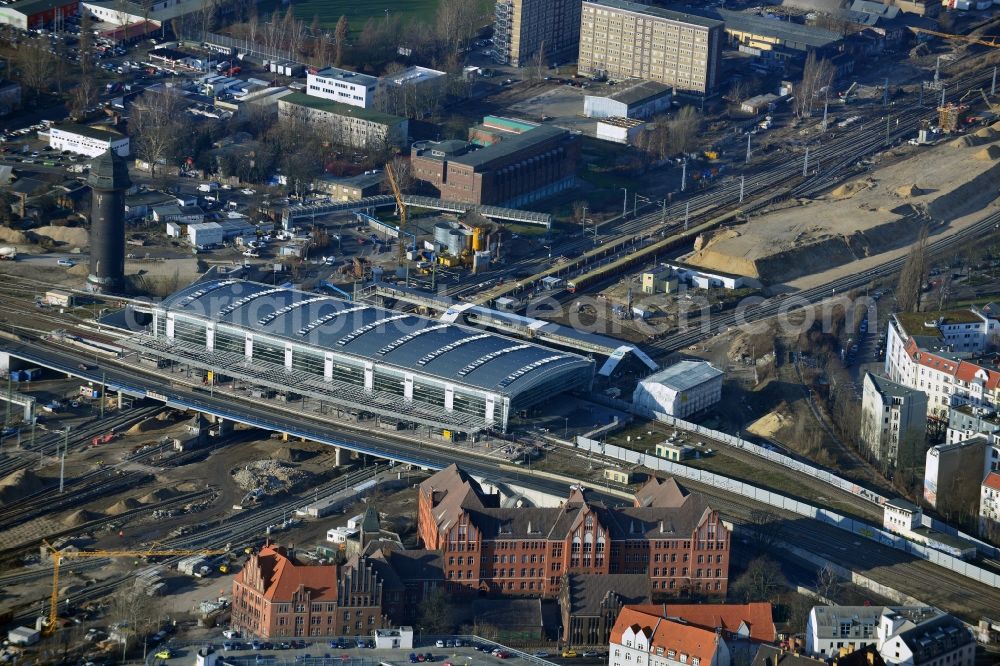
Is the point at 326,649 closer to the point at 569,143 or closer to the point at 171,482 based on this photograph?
the point at 171,482

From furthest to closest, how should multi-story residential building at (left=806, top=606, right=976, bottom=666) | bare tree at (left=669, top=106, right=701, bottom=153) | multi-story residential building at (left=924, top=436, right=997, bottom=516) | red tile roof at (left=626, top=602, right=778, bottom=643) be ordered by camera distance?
bare tree at (left=669, top=106, right=701, bottom=153), multi-story residential building at (left=924, top=436, right=997, bottom=516), red tile roof at (left=626, top=602, right=778, bottom=643), multi-story residential building at (left=806, top=606, right=976, bottom=666)

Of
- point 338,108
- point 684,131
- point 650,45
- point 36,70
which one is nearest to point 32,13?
point 36,70

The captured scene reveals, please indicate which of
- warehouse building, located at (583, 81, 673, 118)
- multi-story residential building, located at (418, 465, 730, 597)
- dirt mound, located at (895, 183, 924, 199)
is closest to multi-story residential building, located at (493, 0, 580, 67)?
warehouse building, located at (583, 81, 673, 118)

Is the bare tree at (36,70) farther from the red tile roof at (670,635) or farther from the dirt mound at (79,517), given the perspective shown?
the red tile roof at (670,635)

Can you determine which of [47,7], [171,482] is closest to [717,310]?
[171,482]

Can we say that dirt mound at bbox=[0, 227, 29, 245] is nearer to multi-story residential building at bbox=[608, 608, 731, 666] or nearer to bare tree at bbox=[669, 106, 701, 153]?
bare tree at bbox=[669, 106, 701, 153]

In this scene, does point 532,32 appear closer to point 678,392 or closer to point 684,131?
point 684,131

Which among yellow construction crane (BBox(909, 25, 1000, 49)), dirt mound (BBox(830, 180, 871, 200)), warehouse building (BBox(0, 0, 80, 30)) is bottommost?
dirt mound (BBox(830, 180, 871, 200))
